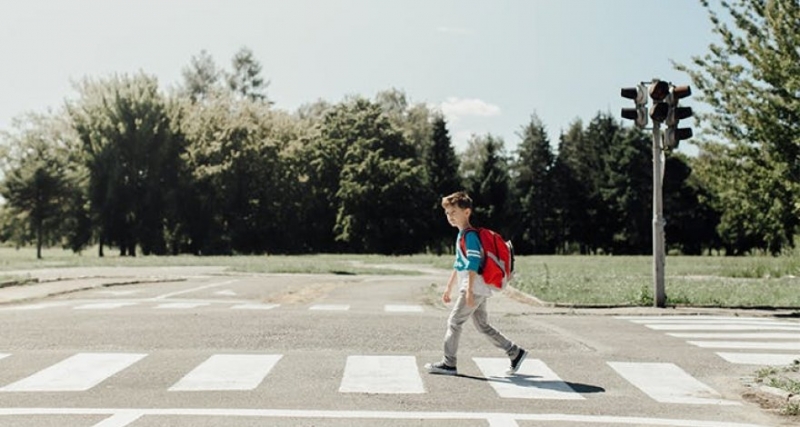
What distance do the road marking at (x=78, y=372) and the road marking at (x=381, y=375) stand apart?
89.6 inches

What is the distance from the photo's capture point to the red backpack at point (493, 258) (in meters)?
8.70

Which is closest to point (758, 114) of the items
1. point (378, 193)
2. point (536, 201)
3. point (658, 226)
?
point (658, 226)

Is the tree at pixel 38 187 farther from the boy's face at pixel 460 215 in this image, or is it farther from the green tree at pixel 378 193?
the boy's face at pixel 460 215

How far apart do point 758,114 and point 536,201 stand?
55284 millimetres

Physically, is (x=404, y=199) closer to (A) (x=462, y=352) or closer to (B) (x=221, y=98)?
(B) (x=221, y=98)

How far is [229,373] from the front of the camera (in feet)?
28.7

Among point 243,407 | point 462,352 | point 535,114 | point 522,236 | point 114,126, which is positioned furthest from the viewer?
point 535,114

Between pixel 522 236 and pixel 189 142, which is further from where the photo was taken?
pixel 522 236

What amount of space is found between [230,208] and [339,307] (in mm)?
A: 58198

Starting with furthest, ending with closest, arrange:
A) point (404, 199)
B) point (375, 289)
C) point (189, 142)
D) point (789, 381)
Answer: point (404, 199), point (189, 142), point (375, 289), point (789, 381)

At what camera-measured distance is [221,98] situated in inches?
3024

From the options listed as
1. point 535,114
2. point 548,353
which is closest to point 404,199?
point 535,114

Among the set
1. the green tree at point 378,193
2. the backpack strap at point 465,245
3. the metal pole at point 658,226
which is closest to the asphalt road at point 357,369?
the backpack strap at point 465,245

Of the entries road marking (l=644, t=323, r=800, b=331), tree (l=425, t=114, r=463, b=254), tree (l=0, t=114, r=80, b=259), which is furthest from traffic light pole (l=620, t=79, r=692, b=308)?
tree (l=425, t=114, r=463, b=254)
